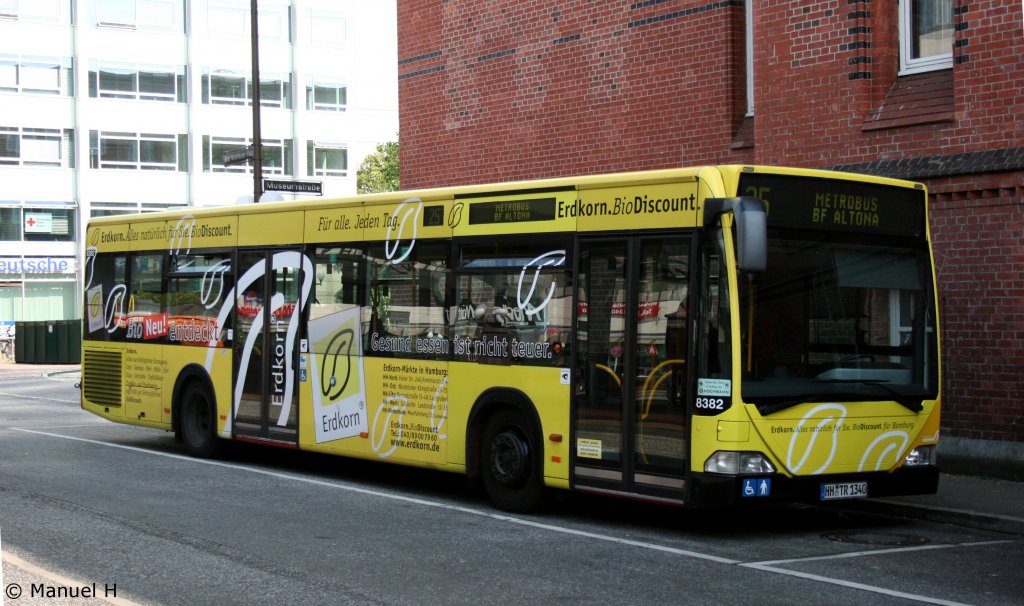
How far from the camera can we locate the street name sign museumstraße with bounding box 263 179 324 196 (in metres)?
19.0

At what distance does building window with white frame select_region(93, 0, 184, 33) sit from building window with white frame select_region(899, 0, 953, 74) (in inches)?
1865

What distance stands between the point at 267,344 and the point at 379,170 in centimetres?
5004

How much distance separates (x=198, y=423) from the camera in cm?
1586

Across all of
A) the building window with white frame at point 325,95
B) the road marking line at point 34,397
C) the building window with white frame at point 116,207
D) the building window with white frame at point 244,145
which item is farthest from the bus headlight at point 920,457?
the building window with white frame at point 325,95

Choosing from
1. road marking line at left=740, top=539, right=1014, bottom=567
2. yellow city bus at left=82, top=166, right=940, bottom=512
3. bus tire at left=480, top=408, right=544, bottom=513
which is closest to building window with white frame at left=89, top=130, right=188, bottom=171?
yellow city bus at left=82, top=166, right=940, bottom=512

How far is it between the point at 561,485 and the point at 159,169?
49473 mm

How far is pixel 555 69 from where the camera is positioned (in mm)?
19156

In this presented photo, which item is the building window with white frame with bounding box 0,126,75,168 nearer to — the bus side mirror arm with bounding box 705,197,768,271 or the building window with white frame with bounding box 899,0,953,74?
the building window with white frame with bounding box 899,0,953,74

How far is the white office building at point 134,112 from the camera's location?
54031 millimetres

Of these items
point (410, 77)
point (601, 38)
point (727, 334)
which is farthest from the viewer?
point (410, 77)

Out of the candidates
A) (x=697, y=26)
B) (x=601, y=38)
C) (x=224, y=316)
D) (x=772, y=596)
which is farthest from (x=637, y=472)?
Answer: (x=601, y=38)

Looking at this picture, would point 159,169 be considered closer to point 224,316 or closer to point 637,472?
point 224,316

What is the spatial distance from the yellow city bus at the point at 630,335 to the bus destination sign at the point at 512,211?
20mm

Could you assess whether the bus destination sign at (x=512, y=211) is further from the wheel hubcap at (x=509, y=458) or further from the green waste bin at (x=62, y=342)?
the green waste bin at (x=62, y=342)
